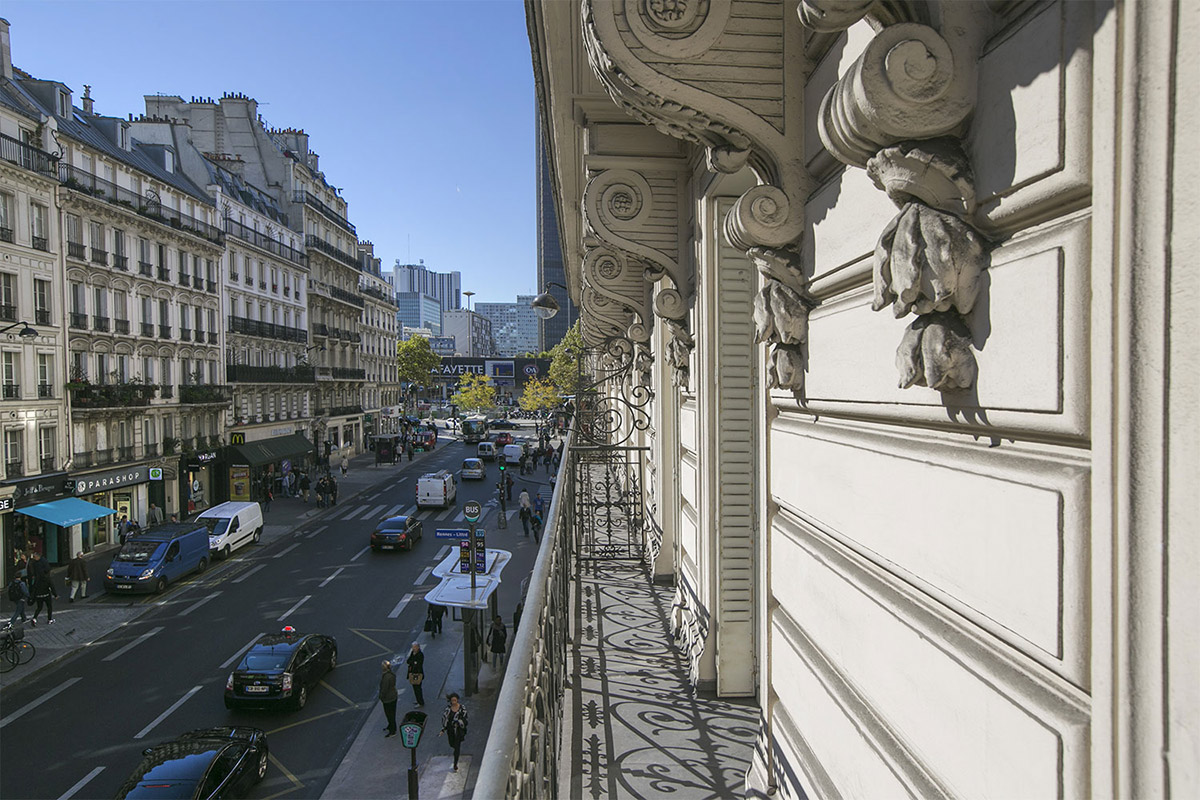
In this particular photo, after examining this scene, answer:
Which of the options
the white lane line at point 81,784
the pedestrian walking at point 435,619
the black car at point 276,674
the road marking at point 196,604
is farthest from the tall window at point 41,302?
the white lane line at point 81,784

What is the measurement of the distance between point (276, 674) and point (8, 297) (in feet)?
61.2

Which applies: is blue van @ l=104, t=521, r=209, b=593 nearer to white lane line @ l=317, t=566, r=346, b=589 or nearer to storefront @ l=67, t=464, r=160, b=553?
white lane line @ l=317, t=566, r=346, b=589

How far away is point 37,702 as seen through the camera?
1395 cm

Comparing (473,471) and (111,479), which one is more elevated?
(111,479)

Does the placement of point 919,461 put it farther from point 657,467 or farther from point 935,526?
point 657,467

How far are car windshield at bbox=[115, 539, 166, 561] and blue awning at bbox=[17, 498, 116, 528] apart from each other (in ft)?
10.4

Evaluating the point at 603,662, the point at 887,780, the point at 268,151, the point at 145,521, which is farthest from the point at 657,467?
the point at 268,151

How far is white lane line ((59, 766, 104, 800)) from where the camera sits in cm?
1043

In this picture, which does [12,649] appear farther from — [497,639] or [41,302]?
[41,302]

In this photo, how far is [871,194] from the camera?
2.61m

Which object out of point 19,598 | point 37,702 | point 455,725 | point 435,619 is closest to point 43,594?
point 19,598

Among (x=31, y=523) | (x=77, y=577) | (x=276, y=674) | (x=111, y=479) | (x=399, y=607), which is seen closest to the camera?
(x=276, y=674)

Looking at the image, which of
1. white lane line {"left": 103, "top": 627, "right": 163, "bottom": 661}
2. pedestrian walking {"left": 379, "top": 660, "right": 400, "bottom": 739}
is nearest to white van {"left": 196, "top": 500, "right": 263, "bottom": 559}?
white lane line {"left": 103, "top": 627, "right": 163, "bottom": 661}

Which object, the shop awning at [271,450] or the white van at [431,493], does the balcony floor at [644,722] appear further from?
the shop awning at [271,450]
